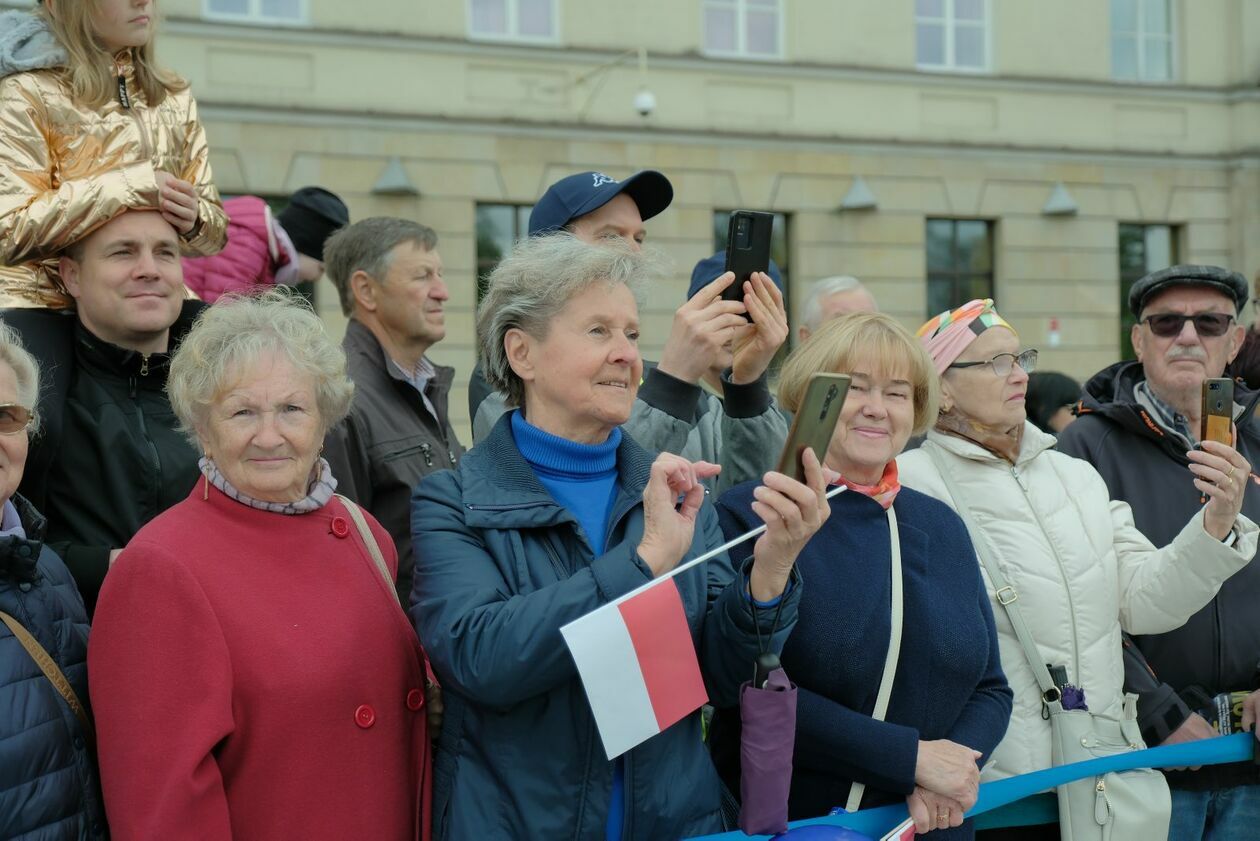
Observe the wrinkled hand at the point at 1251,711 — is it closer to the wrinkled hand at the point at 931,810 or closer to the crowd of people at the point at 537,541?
the crowd of people at the point at 537,541

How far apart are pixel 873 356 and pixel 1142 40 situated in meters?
18.1

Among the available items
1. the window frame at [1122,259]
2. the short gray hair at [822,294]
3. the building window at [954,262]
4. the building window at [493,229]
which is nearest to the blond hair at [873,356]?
the short gray hair at [822,294]

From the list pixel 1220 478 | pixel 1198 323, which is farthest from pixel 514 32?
pixel 1220 478

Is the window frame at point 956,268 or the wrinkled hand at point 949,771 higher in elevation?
the window frame at point 956,268

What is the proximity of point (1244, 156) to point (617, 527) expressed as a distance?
62.9 ft

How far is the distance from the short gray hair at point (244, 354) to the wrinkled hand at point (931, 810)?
1.52 metres

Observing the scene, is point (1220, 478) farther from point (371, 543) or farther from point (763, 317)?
point (371, 543)

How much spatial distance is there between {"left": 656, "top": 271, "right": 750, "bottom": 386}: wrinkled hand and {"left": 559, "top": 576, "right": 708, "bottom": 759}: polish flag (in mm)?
738

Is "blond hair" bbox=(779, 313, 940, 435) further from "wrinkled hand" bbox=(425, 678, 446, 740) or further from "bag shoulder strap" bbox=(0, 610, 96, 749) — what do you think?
"bag shoulder strap" bbox=(0, 610, 96, 749)

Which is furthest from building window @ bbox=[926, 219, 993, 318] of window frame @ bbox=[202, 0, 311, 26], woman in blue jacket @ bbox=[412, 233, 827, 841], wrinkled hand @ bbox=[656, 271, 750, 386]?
woman in blue jacket @ bbox=[412, 233, 827, 841]

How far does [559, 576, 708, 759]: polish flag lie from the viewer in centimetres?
232

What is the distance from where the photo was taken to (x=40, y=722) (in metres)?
2.35

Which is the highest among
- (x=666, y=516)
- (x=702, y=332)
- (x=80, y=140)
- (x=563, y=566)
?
(x=80, y=140)

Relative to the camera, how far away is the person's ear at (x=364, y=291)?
4586 millimetres
